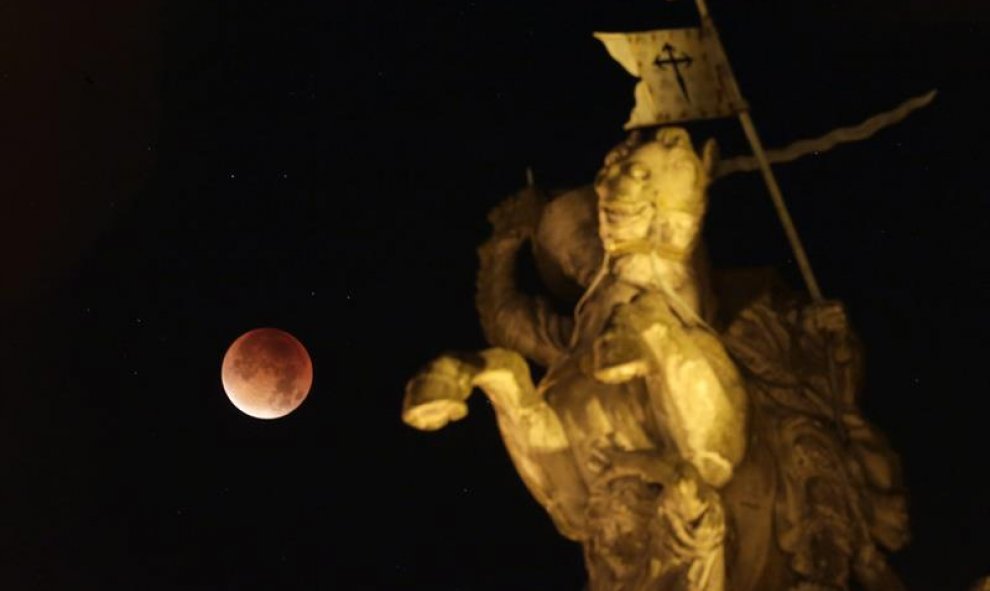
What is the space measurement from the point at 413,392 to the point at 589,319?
64 cm

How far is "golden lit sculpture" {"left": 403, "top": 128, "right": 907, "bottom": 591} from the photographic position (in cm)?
396

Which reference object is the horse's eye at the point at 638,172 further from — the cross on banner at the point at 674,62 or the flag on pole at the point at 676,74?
the cross on banner at the point at 674,62

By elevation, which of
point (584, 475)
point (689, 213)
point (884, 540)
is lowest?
point (884, 540)

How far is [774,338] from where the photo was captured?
4453 millimetres

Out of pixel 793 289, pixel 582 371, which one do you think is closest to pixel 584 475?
pixel 582 371

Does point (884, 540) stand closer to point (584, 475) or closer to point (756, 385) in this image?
point (756, 385)

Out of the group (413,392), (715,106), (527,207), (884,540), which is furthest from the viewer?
(527,207)

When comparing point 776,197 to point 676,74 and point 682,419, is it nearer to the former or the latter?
point 676,74

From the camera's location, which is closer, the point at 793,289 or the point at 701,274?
the point at 701,274

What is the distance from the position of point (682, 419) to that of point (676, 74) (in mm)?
1047

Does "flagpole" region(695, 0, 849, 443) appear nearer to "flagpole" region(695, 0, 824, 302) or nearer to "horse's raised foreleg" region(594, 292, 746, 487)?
"flagpole" region(695, 0, 824, 302)

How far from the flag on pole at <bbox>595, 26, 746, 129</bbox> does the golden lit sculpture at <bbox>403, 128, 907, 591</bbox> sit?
0.13 meters

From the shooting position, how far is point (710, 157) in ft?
14.5

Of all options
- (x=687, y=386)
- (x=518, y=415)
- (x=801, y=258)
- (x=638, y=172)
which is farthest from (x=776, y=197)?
(x=518, y=415)
